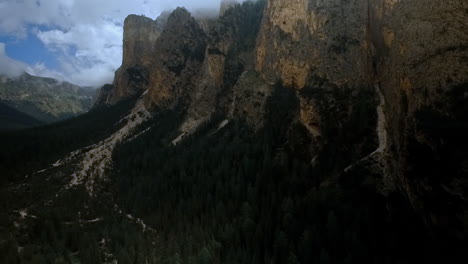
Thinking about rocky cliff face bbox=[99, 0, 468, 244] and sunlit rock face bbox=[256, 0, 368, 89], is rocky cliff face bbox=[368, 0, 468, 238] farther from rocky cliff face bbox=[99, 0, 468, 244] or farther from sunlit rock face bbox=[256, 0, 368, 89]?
sunlit rock face bbox=[256, 0, 368, 89]

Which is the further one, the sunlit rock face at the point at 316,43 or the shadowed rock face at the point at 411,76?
the sunlit rock face at the point at 316,43

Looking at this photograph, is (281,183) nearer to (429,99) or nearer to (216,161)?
(216,161)

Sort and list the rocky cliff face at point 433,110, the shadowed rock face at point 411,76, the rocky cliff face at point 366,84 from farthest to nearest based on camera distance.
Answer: the rocky cliff face at point 366,84
the shadowed rock face at point 411,76
the rocky cliff face at point 433,110

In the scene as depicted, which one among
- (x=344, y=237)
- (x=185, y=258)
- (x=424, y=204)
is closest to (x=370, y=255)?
(x=344, y=237)

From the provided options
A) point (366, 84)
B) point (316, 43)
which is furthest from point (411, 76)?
point (316, 43)

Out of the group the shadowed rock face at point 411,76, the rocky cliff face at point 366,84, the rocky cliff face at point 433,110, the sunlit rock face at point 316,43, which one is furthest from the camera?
the sunlit rock face at point 316,43

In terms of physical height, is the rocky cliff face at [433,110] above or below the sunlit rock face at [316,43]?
below

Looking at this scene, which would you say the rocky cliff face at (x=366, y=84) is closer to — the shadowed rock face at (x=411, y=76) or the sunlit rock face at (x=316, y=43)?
the shadowed rock face at (x=411, y=76)

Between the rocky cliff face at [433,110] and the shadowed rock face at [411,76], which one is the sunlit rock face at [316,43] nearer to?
the shadowed rock face at [411,76]

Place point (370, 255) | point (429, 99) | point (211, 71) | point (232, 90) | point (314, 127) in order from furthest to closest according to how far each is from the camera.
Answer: point (211, 71), point (232, 90), point (314, 127), point (370, 255), point (429, 99)

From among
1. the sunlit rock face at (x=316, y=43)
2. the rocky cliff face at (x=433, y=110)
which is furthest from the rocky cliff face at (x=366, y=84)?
the sunlit rock face at (x=316, y=43)

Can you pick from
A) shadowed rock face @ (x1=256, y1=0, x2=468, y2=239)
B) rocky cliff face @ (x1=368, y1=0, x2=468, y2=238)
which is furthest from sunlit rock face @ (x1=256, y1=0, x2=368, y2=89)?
rocky cliff face @ (x1=368, y1=0, x2=468, y2=238)
